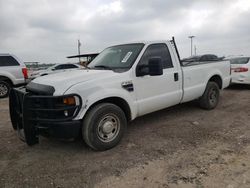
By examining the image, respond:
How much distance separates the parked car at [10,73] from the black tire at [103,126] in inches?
293

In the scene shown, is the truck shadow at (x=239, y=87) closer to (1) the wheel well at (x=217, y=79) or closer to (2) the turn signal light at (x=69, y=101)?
(1) the wheel well at (x=217, y=79)

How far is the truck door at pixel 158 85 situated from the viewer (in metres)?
4.68

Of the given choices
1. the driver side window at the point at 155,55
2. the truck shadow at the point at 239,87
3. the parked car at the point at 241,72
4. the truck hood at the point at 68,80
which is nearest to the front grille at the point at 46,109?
the truck hood at the point at 68,80

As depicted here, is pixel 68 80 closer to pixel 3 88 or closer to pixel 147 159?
pixel 147 159

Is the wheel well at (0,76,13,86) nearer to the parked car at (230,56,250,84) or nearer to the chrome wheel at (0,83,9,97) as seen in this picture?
the chrome wheel at (0,83,9,97)

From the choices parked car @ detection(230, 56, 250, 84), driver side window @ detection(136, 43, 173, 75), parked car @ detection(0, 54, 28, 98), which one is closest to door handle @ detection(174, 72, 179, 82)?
driver side window @ detection(136, 43, 173, 75)

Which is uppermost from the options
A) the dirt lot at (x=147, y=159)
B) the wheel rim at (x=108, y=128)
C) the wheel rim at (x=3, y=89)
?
the wheel rim at (x=3, y=89)

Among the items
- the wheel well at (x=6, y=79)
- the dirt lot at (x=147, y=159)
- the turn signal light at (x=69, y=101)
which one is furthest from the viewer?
the wheel well at (x=6, y=79)

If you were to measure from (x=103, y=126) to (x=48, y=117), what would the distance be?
2.85ft

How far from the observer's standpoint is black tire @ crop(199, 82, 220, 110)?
20.9ft

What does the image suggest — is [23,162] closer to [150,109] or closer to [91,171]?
[91,171]

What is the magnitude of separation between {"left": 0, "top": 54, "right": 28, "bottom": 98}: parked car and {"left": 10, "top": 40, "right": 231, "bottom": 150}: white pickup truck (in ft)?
19.9

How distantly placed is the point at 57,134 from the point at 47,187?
821 millimetres

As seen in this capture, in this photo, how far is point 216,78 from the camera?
6.80m
